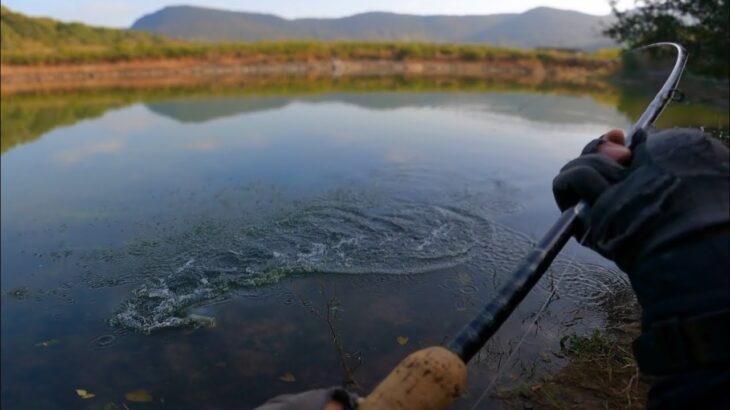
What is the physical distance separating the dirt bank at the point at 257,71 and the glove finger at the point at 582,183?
3810 cm

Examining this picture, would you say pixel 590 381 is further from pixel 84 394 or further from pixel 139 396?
pixel 84 394

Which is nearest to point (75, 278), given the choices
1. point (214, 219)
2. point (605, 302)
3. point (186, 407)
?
point (214, 219)

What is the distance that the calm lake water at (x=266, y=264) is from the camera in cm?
435

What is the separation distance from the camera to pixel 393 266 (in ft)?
20.2

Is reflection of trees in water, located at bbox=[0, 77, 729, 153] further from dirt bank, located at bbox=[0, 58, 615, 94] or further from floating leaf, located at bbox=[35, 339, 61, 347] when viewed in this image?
floating leaf, located at bbox=[35, 339, 61, 347]

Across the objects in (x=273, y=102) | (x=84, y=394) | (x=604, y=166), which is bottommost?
(x=84, y=394)

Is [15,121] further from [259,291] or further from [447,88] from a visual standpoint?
[447,88]

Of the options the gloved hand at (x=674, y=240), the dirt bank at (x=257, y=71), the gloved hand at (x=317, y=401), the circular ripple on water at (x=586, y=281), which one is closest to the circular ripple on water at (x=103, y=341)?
the gloved hand at (x=317, y=401)

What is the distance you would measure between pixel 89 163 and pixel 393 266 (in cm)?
900

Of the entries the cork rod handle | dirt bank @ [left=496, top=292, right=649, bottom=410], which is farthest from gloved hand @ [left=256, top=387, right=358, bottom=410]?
dirt bank @ [left=496, top=292, right=649, bottom=410]

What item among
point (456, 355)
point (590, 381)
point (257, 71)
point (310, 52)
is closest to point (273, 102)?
point (590, 381)

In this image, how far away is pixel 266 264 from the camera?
615cm

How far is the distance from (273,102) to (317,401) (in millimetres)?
22979

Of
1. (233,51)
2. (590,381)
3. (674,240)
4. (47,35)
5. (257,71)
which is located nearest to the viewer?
(674,240)
